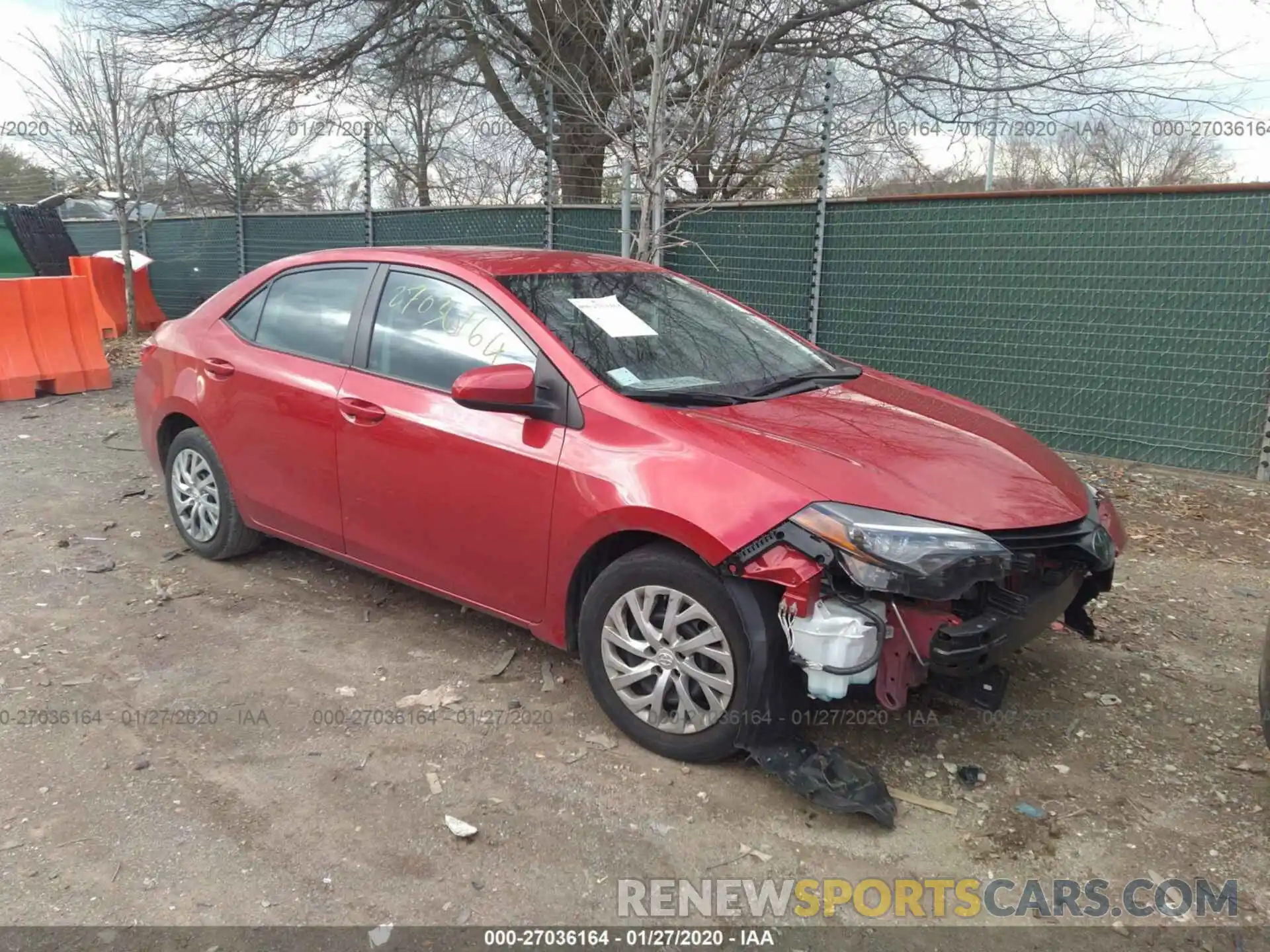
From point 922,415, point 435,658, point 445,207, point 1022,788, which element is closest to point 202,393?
point 435,658

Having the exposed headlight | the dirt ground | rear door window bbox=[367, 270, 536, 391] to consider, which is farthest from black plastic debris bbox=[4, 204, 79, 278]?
the exposed headlight

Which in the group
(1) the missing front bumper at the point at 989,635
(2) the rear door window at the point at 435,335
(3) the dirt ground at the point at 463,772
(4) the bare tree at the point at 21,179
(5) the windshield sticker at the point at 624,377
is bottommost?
(3) the dirt ground at the point at 463,772

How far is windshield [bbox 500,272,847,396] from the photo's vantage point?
342 cm

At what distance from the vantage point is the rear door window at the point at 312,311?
4043mm

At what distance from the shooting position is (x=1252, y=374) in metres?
6.43

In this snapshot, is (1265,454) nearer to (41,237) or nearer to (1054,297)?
(1054,297)

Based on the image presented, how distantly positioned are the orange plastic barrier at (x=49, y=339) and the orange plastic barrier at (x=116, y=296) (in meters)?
3.97

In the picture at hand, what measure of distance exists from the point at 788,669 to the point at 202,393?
326 cm

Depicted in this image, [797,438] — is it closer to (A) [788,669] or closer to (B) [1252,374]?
(A) [788,669]

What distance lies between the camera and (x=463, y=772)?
9.98ft

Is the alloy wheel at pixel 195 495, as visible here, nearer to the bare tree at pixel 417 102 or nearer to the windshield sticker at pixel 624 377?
the windshield sticker at pixel 624 377

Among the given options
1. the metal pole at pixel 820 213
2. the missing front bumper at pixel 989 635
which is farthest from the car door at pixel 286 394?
the metal pole at pixel 820 213

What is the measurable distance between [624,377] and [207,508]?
2626mm

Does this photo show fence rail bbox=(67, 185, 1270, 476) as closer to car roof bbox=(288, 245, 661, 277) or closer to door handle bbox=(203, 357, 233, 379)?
car roof bbox=(288, 245, 661, 277)
